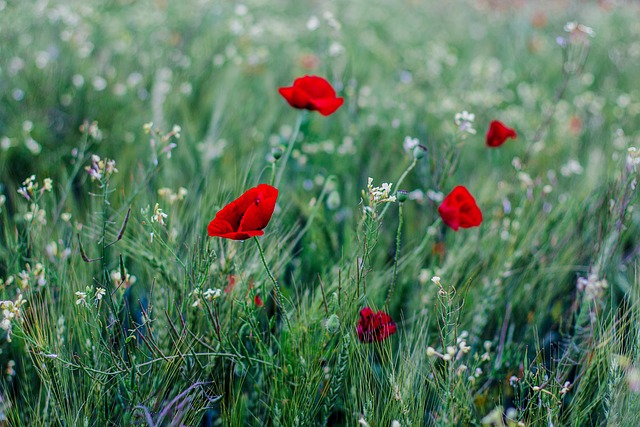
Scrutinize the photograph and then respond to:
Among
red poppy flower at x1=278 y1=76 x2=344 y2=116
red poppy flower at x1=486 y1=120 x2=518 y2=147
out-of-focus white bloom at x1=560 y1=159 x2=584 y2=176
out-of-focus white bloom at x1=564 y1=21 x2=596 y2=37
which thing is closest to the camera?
red poppy flower at x1=278 y1=76 x2=344 y2=116

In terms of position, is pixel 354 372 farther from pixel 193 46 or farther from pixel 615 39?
pixel 615 39

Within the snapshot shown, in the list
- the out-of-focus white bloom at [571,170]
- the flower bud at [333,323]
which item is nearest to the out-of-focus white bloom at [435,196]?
the out-of-focus white bloom at [571,170]

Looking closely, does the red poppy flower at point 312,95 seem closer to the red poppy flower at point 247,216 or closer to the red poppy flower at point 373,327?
the red poppy flower at point 247,216

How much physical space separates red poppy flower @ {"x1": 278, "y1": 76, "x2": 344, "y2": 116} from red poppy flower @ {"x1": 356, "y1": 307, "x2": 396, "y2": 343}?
19.5 inches

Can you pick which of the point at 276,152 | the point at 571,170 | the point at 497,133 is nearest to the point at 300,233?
the point at 276,152

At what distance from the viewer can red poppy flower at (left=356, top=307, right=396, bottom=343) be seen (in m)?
0.96

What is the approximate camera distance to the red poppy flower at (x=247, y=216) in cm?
90

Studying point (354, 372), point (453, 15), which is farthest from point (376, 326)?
point (453, 15)

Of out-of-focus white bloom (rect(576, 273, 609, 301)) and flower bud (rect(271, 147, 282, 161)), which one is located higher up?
flower bud (rect(271, 147, 282, 161))

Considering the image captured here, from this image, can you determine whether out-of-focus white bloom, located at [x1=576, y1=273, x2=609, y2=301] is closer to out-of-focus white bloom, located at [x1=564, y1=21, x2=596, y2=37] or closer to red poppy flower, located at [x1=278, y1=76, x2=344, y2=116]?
red poppy flower, located at [x1=278, y1=76, x2=344, y2=116]

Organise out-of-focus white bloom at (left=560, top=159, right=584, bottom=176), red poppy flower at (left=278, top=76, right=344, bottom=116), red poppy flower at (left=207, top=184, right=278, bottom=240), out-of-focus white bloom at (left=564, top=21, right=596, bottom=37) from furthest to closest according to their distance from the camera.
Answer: out-of-focus white bloom at (left=560, top=159, right=584, bottom=176)
out-of-focus white bloom at (left=564, top=21, right=596, bottom=37)
red poppy flower at (left=278, top=76, right=344, bottom=116)
red poppy flower at (left=207, top=184, right=278, bottom=240)

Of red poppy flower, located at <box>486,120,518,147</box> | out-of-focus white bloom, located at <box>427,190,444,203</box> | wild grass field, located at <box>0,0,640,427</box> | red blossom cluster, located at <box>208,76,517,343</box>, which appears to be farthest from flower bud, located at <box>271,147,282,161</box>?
red poppy flower, located at <box>486,120,518,147</box>

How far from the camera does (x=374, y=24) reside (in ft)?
14.1

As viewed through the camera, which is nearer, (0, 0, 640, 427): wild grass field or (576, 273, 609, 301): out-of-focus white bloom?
(0, 0, 640, 427): wild grass field
